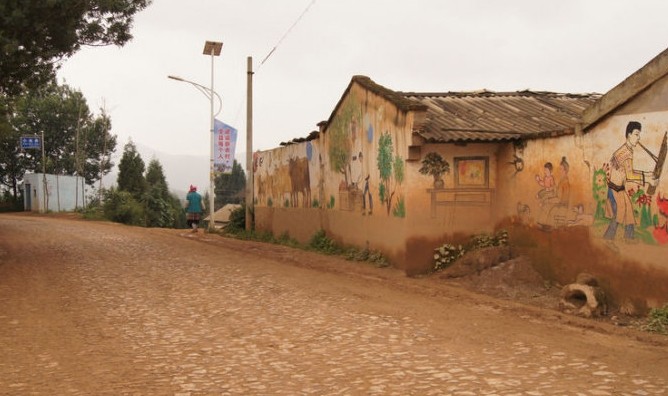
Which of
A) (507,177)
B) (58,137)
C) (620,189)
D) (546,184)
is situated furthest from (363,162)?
(58,137)

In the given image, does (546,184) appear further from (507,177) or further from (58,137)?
(58,137)

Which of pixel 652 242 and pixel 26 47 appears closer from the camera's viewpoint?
pixel 652 242

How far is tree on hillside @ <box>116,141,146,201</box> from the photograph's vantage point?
4478cm

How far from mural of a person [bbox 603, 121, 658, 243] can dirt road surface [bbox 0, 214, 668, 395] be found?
1496 mm

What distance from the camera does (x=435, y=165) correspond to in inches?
480

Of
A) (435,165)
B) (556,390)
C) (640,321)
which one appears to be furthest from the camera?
(435,165)

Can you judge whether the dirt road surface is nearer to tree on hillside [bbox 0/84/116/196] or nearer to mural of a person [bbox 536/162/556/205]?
mural of a person [bbox 536/162/556/205]

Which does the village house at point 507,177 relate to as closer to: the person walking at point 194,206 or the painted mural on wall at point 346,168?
the painted mural on wall at point 346,168

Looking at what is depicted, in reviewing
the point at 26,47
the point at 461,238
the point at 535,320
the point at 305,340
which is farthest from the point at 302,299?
the point at 26,47

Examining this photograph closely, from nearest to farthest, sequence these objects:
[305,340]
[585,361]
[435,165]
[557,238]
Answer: [585,361] < [305,340] < [557,238] < [435,165]

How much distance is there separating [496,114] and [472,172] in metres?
1.99

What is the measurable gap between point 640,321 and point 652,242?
1.03 metres

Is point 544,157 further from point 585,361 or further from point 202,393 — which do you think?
point 202,393

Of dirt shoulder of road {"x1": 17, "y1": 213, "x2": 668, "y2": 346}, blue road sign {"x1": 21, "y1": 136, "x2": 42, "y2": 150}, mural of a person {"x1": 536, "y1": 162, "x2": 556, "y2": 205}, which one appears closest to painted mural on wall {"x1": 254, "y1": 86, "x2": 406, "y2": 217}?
dirt shoulder of road {"x1": 17, "y1": 213, "x2": 668, "y2": 346}
